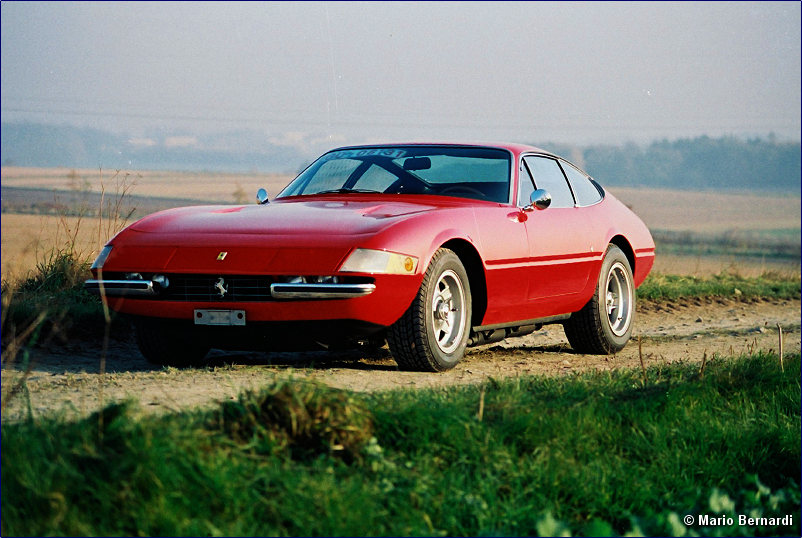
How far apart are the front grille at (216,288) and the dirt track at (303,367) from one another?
453 mm

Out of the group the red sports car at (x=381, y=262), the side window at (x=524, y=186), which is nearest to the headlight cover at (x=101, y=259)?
the red sports car at (x=381, y=262)

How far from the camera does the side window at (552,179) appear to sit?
8891 mm

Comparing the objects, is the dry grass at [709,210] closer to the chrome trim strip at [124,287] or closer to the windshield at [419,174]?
the windshield at [419,174]

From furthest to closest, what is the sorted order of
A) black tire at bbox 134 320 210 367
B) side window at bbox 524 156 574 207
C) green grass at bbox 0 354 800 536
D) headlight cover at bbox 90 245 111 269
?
side window at bbox 524 156 574 207, black tire at bbox 134 320 210 367, headlight cover at bbox 90 245 111 269, green grass at bbox 0 354 800 536

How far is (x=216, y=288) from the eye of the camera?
6793 millimetres

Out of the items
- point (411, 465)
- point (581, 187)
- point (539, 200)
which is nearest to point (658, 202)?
point (581, 187)

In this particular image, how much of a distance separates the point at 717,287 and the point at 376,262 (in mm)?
9840

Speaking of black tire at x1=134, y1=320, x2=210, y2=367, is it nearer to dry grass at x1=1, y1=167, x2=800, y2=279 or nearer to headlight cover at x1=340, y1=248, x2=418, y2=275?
headlight cover at x1=340, y1=248, x2=418, y2=275

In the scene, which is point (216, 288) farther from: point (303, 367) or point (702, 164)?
point (702, 164)

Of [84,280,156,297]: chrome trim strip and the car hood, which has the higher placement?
the car hood

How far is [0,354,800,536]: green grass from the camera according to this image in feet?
13.0

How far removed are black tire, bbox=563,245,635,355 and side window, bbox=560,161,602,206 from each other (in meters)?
0.45

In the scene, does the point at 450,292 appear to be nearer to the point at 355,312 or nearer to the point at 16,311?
the point at 355,312

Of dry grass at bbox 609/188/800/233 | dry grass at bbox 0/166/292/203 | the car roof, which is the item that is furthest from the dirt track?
dry grass at bbox 609/188/800/233
